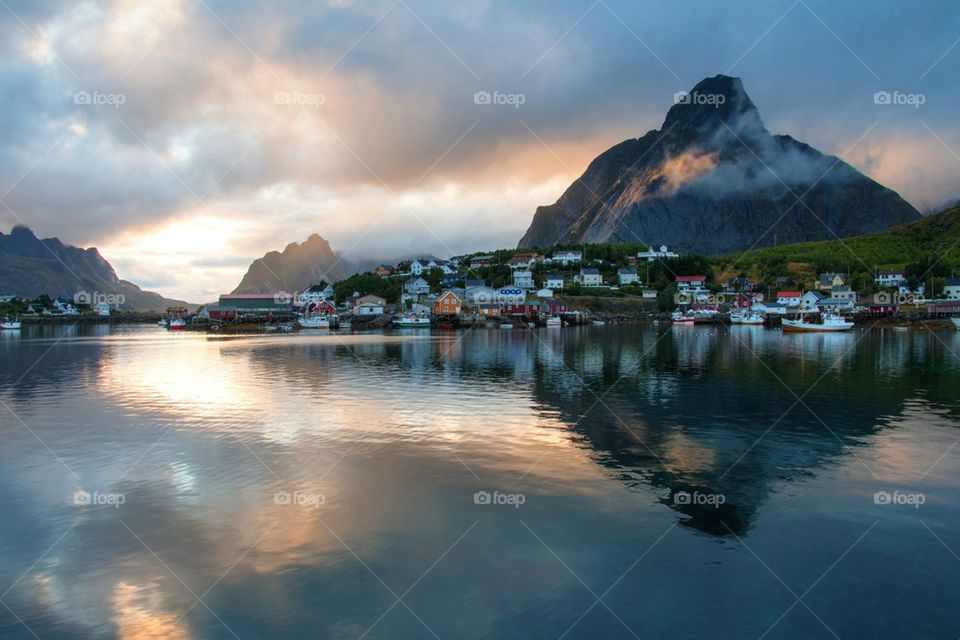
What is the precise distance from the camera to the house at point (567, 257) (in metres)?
152

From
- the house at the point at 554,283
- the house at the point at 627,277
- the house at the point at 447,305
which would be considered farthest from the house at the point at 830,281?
the house at the point at 447,305

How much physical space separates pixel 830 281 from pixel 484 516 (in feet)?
476

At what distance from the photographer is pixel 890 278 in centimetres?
12850

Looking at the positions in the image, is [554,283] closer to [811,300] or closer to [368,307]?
[368,307]

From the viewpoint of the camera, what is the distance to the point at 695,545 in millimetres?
10211

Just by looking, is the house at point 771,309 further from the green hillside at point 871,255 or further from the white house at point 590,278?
the green hillside at point 871,255

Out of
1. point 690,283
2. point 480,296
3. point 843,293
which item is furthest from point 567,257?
point 843,293

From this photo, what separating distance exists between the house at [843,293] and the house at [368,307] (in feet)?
305

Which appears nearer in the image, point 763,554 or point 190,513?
point 763,554

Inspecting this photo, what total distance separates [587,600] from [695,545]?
9.13ft

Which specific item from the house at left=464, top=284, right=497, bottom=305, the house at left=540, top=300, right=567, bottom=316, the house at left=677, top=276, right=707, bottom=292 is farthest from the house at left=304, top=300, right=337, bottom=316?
the house at left=677, top=276, right=707, bottom=292

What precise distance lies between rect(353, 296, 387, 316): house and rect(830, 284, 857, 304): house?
93103 mm

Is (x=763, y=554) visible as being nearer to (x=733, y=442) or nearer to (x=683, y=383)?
(x=733, y=442)

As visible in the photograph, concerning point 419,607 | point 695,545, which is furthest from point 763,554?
point 419,607
